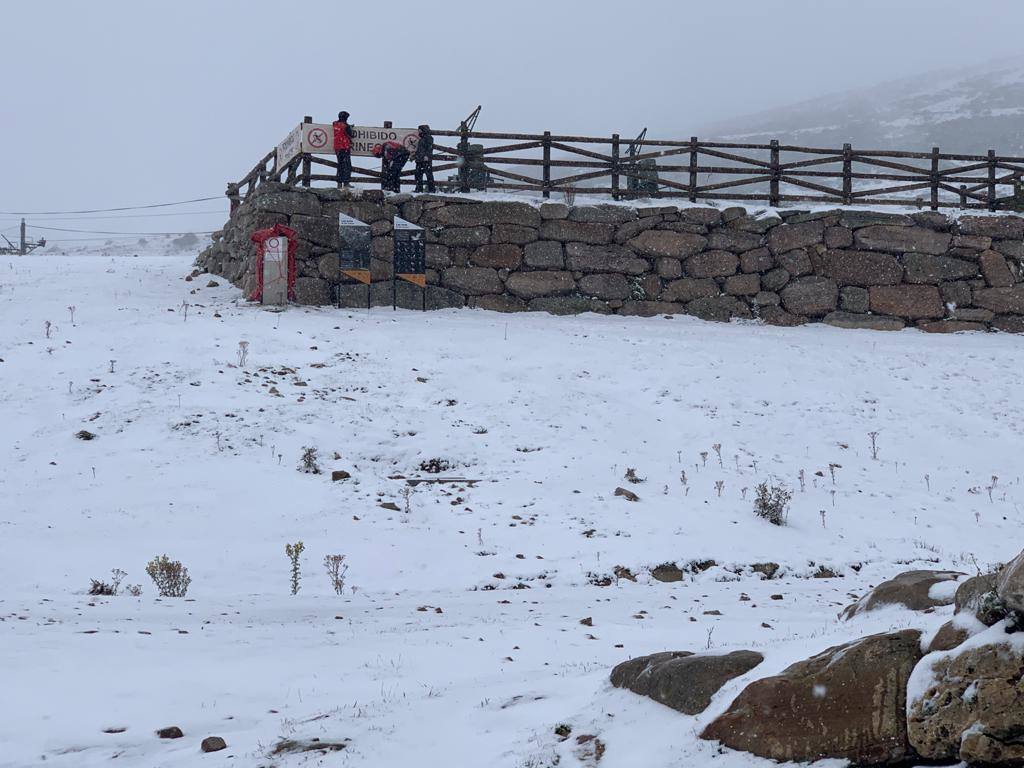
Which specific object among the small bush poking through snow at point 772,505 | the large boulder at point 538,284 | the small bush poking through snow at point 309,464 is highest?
the large boulder at point 538,284

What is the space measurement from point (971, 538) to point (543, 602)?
4596 mm

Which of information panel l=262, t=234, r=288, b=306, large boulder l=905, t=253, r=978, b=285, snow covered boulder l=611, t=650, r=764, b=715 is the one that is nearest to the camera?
snow covered boulder l=611, t=650, r=764, b=715

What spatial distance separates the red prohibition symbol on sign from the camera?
627 inches

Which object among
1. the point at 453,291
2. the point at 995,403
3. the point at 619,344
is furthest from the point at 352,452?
the point at 995,403

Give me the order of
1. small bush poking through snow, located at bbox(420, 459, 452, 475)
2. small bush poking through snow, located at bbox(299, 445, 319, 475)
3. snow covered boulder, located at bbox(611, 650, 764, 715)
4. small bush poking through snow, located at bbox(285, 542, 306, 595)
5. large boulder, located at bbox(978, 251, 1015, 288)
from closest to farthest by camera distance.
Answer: snow covered boulder, located at bbox(611, 650, 764, 715)
small bush poking through snow, located at bbox(285, 542, 306, 595)
small bush poking through snow, located at bbox(299, 445, 319, 475)
small bush poking through snow, located at bbox(420, 459, 452, 475)
large boulder, located at bbox(978, 251, 1015, 288)

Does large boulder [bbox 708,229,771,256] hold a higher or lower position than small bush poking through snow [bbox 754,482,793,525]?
higher

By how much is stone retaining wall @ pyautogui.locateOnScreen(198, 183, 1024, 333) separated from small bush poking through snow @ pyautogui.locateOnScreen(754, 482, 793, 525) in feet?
25.1

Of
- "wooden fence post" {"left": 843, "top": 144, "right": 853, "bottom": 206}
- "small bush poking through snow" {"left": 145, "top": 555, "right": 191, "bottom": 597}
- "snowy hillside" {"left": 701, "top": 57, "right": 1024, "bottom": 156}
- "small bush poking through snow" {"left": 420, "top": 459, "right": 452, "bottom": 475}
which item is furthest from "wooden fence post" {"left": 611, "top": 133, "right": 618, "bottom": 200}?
"snowy hillside" {"left": 701, "top": 57, "right": 1024, "bottom": 156}

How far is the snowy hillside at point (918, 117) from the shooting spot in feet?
188

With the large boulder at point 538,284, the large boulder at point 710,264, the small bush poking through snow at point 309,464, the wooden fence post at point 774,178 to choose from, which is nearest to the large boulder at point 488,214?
the large boulder at point 538,284

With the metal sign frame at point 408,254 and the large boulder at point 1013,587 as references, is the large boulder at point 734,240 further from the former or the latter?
the large boulder at point 1013,587

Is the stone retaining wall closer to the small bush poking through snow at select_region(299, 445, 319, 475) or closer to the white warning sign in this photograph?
the white warning sign

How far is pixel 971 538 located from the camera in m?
8.43

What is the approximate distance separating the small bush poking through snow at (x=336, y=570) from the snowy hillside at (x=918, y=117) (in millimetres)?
53934
